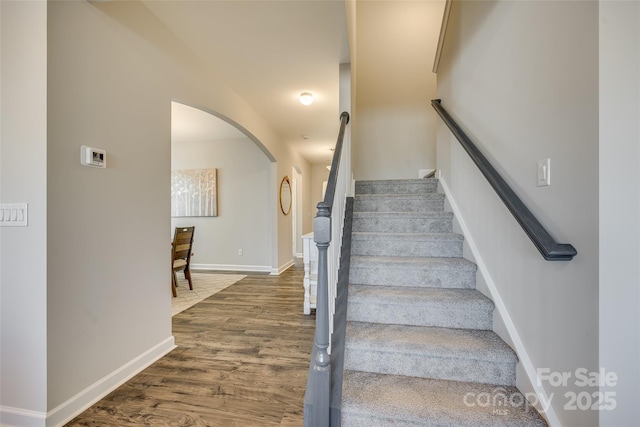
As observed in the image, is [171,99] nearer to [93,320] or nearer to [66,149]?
[66,149]

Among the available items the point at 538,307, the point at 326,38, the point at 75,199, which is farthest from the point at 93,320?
the point at 326,38

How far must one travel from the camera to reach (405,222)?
94.1 inches

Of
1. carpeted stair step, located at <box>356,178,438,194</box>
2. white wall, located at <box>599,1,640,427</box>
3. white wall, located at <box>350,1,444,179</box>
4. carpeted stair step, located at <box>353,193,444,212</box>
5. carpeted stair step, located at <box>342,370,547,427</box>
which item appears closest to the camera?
white wall, located at <box>599,1,640,427</box>

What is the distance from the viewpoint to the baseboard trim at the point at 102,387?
1.41m

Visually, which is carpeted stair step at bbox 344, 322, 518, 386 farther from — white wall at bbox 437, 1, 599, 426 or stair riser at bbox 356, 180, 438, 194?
stair riser at bbox 356, 180, 438, 194

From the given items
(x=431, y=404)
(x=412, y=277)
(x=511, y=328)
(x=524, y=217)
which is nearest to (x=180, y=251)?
(x=412, y=277)

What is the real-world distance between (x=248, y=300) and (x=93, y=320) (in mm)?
1979

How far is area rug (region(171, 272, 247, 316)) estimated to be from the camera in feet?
11.2

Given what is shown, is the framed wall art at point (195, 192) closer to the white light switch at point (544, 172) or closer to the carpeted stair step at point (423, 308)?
the carpeted stair step at point (423, 308)

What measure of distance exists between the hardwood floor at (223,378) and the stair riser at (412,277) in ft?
2.54

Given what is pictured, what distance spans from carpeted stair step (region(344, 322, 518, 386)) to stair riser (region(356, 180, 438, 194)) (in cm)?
167

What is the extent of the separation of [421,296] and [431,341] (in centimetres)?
29

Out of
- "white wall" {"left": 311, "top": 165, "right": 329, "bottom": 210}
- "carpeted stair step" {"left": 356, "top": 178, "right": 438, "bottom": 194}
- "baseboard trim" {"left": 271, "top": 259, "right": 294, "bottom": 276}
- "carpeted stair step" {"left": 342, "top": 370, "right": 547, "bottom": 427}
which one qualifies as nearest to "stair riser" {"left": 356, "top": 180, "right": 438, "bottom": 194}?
"carpeted stair step" {"left": 356, "top": 178, "right": 438, "bottom": 194}

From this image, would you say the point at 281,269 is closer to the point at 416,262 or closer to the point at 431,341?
the point at 416,262
